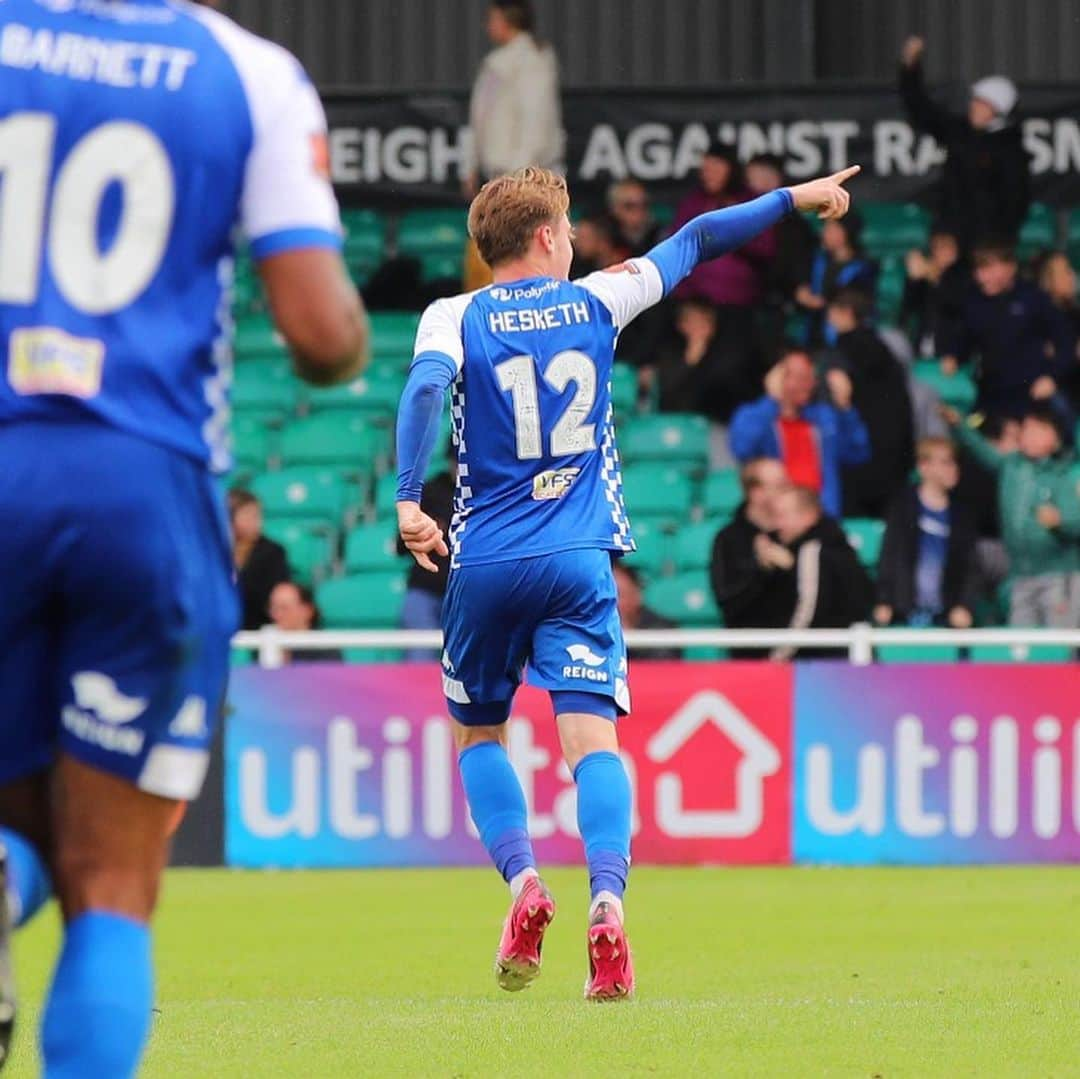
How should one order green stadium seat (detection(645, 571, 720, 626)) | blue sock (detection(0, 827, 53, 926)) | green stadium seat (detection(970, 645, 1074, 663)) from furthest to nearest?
1. green stadium seat (detection(645, 571, 720, 626))
2. green stadium seat (detection(970, 645, 1074, 663))
3. blue sock (detection(0, 827, 53, 926))

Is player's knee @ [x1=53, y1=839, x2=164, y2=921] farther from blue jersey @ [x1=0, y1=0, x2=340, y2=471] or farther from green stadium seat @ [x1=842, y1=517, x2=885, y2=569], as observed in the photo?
green stadium seat @ [x1=842, y1=517, x2=885, y2=569]

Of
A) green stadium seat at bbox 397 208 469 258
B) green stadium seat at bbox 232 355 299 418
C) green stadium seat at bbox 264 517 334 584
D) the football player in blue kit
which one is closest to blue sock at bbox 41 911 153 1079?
the football player in blue kit

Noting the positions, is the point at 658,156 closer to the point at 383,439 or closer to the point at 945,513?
the point at 383,439

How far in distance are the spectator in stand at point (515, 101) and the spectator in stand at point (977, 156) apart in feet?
6.81

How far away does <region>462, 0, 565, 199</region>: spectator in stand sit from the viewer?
50.3ft

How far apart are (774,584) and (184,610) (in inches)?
372

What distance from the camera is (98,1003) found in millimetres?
3494

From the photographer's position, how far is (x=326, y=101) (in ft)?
57.2

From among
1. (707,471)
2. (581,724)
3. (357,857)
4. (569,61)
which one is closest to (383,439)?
(707,471)

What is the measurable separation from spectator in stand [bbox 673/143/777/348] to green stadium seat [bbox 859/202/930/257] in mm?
1993

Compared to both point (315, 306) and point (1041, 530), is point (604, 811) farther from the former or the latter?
point (1041, 530)

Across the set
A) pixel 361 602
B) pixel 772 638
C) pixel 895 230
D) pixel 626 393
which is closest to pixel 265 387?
pixel 626 393

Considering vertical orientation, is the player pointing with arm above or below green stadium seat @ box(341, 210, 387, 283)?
below

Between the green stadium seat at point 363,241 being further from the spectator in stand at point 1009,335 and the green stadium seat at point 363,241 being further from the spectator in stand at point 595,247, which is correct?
the spectator in stand at point 1009,335
